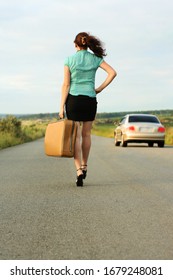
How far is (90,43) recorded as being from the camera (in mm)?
9391

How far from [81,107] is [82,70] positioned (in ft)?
1.83

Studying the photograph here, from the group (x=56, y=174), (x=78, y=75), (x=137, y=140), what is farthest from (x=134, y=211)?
(x=137, y=140)

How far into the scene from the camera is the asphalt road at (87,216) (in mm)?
5188

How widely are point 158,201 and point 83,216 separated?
1.53 m

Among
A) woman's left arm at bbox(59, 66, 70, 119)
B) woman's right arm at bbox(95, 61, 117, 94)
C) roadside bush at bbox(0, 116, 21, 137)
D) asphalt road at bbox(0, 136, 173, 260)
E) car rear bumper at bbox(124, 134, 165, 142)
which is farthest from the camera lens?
roadside bush at bbox(0, 116, 21, 137)

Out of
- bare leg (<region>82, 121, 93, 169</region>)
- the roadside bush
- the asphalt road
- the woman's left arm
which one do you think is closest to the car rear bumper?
the asphalt road

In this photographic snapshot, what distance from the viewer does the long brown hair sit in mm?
9398

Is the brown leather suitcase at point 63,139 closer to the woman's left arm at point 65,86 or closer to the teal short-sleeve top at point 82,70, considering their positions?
the woman's left arm at point 65,86

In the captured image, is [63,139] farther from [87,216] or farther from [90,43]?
[87,216]

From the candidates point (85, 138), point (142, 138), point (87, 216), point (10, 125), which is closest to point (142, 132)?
point (142, 138)

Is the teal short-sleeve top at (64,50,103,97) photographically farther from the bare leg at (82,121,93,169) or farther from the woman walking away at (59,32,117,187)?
the bare leg at (82,121,93,169)

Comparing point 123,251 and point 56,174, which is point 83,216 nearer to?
point 123,251

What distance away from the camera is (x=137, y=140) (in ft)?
80.2

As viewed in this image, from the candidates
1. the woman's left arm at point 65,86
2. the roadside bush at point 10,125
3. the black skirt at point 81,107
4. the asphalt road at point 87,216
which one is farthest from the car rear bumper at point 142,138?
the woman's left arm at point 65,86
